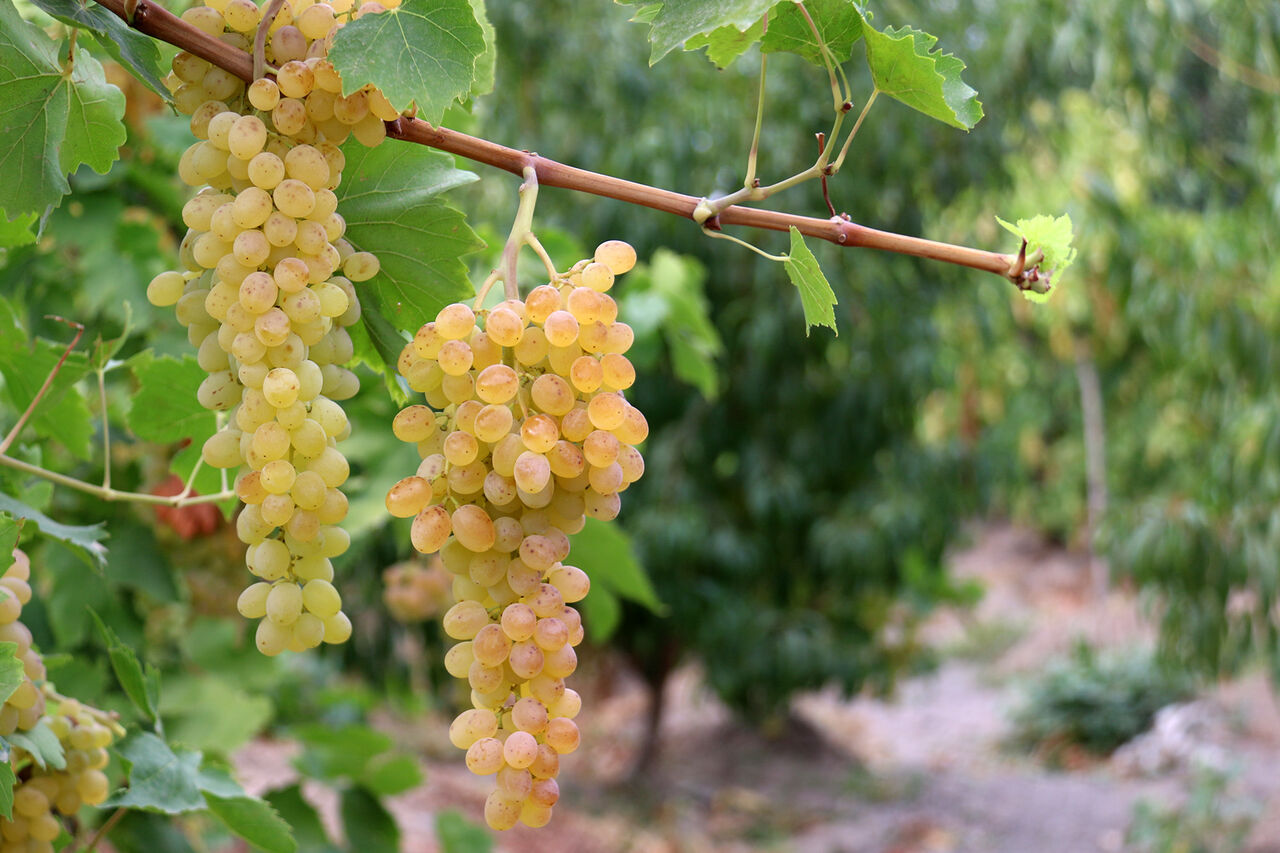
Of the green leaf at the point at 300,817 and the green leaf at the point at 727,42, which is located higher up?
the green leaf at the point at 727,42

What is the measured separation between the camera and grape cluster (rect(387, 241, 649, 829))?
1.15 feet

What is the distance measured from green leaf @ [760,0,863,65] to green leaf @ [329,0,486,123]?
0.12m

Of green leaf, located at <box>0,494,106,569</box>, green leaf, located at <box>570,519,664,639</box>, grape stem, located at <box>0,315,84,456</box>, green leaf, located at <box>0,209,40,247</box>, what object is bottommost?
green leaf, located at <box>570,519,664,639</box>

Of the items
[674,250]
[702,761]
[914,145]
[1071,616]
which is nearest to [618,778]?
[702,761]

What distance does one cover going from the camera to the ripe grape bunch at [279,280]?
0.36 meters

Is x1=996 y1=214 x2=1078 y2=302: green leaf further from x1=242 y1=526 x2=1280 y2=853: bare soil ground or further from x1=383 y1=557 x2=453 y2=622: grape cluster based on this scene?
x1=242 y1=526 x2=1280 y2=853: bare soil ground

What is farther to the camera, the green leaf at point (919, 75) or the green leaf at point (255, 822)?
the green leaf at point (255, 822)

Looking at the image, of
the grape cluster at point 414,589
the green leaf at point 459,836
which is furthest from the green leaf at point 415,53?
the green leaf at point 459,836

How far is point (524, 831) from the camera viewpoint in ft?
11.8

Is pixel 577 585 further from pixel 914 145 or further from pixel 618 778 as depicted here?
Answer: pixel 618 778

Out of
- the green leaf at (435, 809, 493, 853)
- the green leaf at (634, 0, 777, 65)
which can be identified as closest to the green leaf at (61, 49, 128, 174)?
the green leaf at (634, 0, 777, 65)

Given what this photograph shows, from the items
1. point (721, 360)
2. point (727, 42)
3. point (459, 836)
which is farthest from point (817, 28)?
point (721, 360)

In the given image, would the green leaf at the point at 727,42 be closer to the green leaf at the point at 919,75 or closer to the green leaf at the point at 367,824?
the green leaf at the point at 919,75

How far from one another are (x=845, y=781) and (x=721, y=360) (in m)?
2.29
